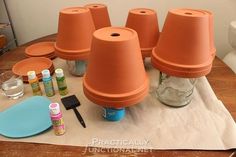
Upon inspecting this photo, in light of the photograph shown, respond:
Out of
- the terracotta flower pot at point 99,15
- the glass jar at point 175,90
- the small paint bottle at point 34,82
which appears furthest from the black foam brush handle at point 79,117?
the terracotta flower pot at point 99,15

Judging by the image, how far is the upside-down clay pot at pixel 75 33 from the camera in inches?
28.2

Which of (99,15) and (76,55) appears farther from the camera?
(99,15)

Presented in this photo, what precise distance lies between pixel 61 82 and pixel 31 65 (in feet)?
0.85

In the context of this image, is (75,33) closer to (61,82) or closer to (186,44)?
(61,82)

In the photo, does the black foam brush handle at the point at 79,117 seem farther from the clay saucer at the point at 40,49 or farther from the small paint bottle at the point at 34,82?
the clay saucer at the point at 40,49

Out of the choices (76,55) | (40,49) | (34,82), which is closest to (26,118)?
(34,82)

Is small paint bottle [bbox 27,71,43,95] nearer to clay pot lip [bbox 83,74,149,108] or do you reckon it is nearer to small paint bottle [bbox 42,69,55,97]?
small paint bottle [bbox 42,69,55,97]

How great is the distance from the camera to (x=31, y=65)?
90cm

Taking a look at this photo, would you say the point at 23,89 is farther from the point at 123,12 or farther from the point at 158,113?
the point at 123,12

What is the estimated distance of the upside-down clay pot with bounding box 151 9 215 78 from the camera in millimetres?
559

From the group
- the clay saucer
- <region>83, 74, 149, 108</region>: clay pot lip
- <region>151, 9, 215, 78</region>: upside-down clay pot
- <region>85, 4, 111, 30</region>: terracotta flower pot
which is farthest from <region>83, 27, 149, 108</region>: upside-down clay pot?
the clay saucer

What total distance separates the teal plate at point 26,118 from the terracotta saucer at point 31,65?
0.60ft

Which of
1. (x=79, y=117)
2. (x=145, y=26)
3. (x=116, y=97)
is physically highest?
(x=145, y=26)

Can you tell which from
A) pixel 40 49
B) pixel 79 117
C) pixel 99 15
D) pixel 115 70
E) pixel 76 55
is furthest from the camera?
pixel 40 49
